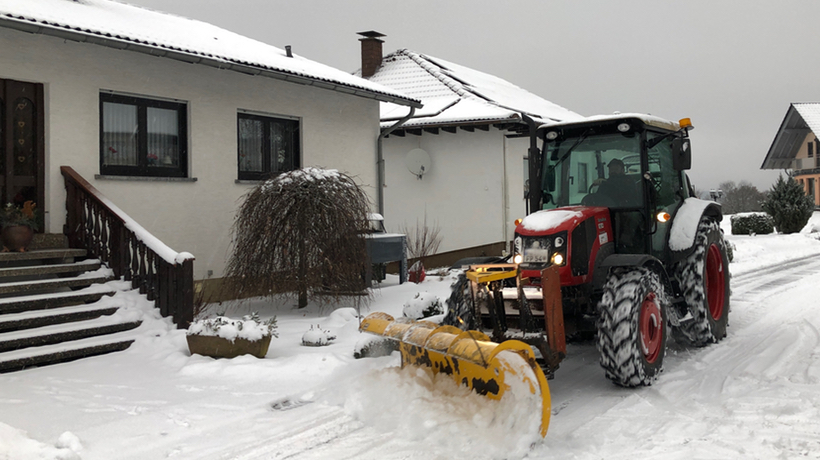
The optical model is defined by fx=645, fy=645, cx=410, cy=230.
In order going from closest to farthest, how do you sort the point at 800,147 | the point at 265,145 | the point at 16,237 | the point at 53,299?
the point at 53,299 → the point at 16,237 → the point at 265,145 → the point at 800,147

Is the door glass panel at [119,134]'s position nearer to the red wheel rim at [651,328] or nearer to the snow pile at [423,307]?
the snow pile at [423,307]

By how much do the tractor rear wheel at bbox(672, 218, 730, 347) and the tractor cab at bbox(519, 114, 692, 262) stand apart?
329 mm

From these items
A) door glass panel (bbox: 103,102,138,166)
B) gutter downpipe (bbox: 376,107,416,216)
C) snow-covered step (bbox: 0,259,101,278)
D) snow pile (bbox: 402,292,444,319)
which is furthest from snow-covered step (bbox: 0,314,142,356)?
gutter downpipe (bbox: 376,107,416,216)

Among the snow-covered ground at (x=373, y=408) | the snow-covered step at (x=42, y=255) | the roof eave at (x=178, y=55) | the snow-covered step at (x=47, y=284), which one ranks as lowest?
the snow-covered ground at (x=373, y=408)

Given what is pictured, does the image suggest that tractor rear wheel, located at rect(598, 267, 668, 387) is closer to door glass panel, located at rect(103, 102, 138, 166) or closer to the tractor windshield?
the tractor windshield

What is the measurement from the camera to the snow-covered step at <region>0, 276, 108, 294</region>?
22.3ft

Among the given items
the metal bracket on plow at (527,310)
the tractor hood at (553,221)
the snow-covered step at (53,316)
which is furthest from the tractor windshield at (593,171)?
the snow-covered step at (53,316)

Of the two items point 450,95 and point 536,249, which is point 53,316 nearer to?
point 536,249

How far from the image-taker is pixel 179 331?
22.9 ft

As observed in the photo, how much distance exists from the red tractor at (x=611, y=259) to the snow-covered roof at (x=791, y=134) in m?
38.5

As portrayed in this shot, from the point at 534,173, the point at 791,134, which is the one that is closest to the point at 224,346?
the point at 534,173

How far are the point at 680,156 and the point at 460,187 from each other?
10.6 metres

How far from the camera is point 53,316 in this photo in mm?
6688

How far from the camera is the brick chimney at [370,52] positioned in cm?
1994
